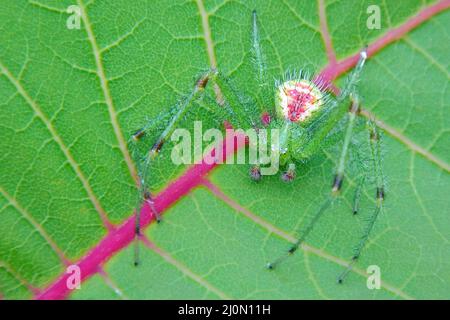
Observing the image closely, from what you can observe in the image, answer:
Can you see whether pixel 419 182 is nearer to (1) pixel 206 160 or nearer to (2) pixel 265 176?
(2) pixel 265 176

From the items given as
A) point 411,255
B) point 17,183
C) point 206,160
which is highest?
point 206,160

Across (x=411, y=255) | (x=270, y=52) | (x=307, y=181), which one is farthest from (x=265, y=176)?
(x=411, y=255)

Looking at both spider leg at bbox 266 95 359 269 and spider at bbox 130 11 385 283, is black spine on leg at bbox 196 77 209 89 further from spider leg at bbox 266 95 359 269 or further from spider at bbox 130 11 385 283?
spider leg at bbox 266 95 359 269

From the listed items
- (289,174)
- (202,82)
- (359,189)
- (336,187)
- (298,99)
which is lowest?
(336,187)

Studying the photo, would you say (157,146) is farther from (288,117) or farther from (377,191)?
(377,191)

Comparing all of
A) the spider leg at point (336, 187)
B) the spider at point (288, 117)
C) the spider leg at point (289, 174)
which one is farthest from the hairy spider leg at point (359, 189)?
the spider leg at point (289, 174)

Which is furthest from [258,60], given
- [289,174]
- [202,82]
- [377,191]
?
[377,191]

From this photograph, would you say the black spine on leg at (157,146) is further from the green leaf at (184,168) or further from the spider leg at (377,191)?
the spider leg at (377,191)
